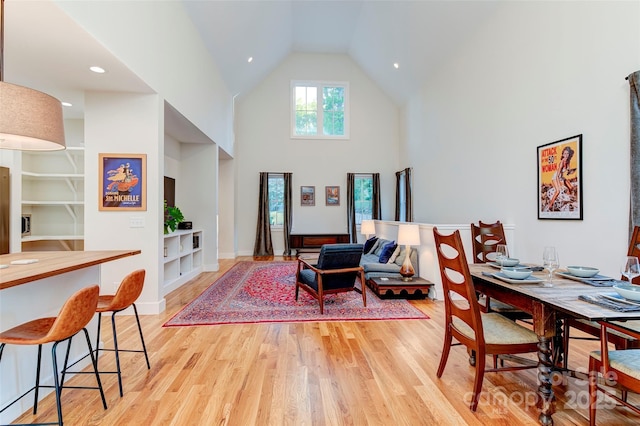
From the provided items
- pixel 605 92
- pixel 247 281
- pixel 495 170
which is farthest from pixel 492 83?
pixel 247 281

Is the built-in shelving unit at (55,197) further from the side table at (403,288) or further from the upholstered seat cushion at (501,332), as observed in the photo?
the upholstered seat cushion at (501,332)

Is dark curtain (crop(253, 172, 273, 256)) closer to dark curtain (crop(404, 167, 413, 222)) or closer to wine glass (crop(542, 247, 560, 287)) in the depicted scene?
dark curtain (crop(404, 167, 413, 222))

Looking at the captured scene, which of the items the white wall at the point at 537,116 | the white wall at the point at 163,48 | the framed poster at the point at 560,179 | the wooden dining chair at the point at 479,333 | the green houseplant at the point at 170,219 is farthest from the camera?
the green houseplant at the point at 170,219

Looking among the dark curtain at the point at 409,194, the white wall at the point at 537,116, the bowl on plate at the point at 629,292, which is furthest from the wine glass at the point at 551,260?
the dark curtain at the point at 409,194

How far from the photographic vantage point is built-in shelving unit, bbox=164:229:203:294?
15.0ft

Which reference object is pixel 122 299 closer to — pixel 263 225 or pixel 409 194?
pixel 263 225

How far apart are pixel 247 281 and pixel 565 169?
184 inches

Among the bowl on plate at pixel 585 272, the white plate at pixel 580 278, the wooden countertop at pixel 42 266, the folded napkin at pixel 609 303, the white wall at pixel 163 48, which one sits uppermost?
the white wall at pixel 163 48

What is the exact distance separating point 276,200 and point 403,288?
5.34 m

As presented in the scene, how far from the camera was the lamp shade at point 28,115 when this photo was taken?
1.51 m

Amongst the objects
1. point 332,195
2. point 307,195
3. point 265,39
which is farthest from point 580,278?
point 307,195

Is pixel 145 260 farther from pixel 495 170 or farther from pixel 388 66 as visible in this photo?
pixel 388 66

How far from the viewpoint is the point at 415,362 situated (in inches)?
94.0

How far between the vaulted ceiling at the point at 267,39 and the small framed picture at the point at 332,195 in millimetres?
3130
